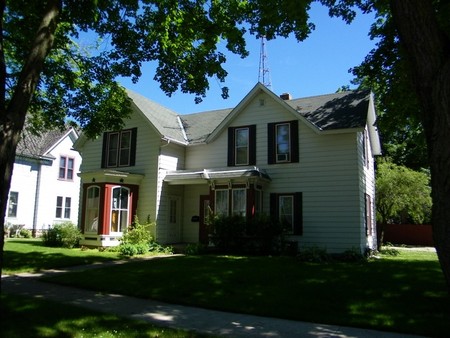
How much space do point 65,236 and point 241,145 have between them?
9668 mm

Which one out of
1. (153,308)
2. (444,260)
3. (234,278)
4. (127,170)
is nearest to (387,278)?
(234,278)

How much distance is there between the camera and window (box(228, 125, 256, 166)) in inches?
769

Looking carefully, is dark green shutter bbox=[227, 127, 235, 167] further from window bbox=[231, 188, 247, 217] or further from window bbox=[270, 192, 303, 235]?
window bbox=[270, 192, 303, 235]

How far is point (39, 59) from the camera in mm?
6871

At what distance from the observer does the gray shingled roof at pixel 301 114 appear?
58.2 ft

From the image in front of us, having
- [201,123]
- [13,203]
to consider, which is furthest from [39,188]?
[201,123]

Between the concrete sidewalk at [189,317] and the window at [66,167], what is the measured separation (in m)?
23.1

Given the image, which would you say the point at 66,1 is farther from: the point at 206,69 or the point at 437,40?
the point at 437,40

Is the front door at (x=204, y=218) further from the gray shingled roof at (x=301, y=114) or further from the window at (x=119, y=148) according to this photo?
the window at (x=119, y=148)

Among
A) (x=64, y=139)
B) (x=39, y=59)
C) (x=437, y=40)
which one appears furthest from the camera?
(x=64, y=139)

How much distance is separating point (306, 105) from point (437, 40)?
54.2ft

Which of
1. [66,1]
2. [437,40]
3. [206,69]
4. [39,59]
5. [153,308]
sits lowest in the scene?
[153,308]

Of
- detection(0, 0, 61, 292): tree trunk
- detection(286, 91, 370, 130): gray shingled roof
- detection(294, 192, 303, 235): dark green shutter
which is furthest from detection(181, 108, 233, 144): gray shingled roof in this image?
detection(0, 0, 61, 292): tree trunk

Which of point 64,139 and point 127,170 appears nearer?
point 127,170
